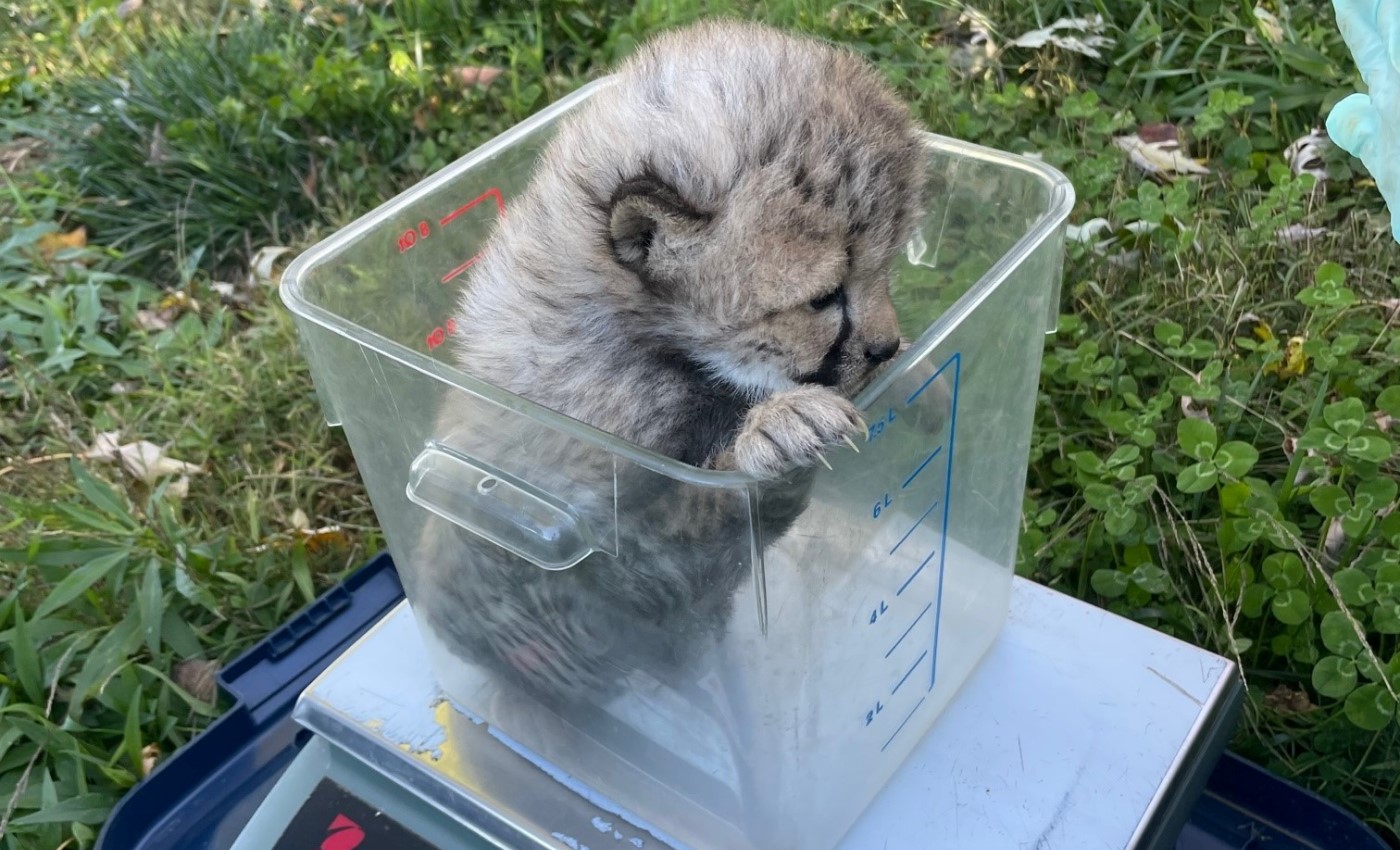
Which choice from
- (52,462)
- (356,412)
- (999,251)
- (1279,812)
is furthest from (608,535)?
(52,462)

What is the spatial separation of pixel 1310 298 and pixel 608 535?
144 centimetres

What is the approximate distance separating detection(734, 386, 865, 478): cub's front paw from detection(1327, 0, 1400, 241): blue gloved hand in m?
0.59

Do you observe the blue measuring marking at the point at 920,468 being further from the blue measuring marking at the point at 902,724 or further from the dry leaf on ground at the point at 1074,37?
the dry leaf on ground at the point at 1074,37

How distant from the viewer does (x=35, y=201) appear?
10.8 ft

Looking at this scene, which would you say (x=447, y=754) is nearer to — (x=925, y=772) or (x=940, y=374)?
(x=925, y=772)

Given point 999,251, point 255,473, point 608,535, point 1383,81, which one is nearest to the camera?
point 1383,81

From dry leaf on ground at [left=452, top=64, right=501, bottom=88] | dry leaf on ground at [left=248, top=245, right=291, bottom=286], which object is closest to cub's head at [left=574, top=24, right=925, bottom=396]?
dry leaf on ground at [left=248, top=245, right=291, bottom=286]

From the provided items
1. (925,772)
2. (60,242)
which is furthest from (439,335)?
(60,242)

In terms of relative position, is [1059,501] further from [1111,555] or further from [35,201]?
[35,201]

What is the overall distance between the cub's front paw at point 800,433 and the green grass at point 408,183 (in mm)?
951

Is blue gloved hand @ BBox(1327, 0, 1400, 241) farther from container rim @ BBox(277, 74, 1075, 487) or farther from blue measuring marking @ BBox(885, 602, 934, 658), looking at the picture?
blue measuring marking @ BBox(885, 602, 934, 658)

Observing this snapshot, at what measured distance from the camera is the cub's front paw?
43.0 inches

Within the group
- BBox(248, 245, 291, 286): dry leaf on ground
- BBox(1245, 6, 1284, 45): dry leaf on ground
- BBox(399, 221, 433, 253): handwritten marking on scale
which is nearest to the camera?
BBox(399, 221, 433, 253): handwritten marking on scale

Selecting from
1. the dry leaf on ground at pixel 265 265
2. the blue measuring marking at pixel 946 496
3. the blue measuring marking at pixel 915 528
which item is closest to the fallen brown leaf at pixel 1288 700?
the blue measuring marking at pixel 946 496
